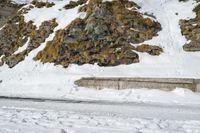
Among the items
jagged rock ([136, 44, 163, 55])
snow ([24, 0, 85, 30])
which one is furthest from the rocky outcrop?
jagged rock ([136, 44, 163, 55])

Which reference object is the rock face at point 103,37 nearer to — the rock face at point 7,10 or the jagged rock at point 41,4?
the jagged rock at point 41,4

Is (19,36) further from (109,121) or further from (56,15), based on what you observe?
(109,121)

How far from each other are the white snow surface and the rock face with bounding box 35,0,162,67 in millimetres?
604

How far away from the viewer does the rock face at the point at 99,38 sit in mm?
23391

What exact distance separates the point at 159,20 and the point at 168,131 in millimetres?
19181

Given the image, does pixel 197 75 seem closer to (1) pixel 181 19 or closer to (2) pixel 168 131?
(1) pixel 181 19

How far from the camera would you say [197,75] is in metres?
19.5

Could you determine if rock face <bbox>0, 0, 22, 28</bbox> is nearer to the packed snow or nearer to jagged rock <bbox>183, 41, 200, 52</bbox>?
the packed snow

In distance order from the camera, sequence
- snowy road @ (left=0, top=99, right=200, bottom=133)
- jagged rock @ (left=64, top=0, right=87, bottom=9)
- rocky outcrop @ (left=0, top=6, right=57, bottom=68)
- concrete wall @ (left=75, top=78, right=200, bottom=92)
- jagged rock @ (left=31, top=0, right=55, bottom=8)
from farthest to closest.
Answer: jagged rock @ (left=31, top=0, right=55, bottom=8), jagged rock @ (left=64, top=0, right=87, bottom=9), rocky outcrop @ (left=0, top=6, right=57, bottom=68), concrete wall @ (left=75, top=78, right=200, bottom=92), snowy road @ (left=0, top=99, right=200, bottom=133)

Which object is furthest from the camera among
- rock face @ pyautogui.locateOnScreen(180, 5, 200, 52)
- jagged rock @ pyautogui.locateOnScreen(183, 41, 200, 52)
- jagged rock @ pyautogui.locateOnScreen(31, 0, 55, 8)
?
jagged rock @ pyautogui.locateOnScreen(31, 0, 55, 8)

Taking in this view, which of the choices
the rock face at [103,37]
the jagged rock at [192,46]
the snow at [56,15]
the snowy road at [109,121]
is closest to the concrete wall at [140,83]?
the rock face at [103,37]

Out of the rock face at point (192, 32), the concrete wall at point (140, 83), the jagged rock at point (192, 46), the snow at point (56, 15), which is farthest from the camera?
the snow at point (56, 15)

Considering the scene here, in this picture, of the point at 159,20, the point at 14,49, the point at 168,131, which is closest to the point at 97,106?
the point at 168,131

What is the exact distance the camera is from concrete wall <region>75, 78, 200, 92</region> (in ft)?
56.4
